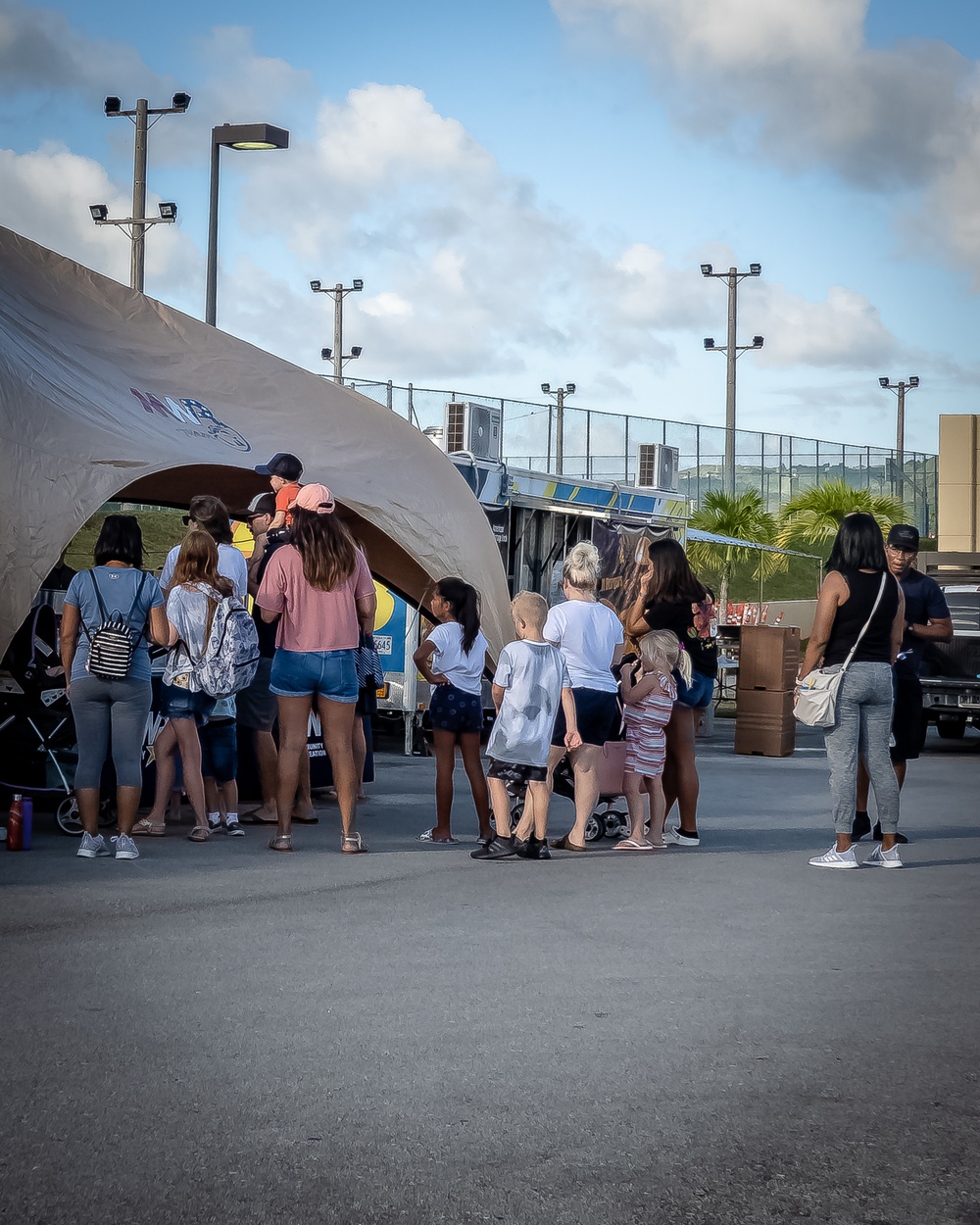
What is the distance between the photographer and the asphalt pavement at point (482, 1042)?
3.52 meters

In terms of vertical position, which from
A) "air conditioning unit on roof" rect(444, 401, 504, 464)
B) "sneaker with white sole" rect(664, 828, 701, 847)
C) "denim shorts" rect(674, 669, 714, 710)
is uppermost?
"air conditioning unit on roof" rect(444, 401, 504, 464)

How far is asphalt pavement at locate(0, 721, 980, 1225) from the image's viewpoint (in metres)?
3.52

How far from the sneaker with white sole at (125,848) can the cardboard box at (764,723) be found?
899 centimetres

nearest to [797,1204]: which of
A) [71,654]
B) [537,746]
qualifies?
[537,746]

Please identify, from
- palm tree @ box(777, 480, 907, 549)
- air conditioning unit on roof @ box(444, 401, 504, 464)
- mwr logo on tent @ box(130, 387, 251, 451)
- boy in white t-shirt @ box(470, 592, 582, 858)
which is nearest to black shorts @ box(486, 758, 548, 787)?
boy in white t-shirt @ box(470, 592, 582, 858)

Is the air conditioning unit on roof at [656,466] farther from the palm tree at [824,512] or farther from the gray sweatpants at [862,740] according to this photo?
the palm tree at [824,512]

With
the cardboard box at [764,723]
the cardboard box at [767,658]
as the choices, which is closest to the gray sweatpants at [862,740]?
the cardboard box at [764,723]

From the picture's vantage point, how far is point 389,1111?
4.03 m

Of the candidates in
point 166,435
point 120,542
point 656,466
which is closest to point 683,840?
point 120,542

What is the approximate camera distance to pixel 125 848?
797 cm

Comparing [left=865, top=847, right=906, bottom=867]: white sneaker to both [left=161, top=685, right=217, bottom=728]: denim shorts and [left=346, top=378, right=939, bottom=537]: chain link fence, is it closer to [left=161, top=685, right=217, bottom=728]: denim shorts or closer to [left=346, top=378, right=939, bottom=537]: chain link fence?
[left=161, top=685, right=217, bottom=728]: denim shorts

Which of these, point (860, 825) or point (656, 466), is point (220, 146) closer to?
point (656, 466)

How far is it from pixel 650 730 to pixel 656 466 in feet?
40.7

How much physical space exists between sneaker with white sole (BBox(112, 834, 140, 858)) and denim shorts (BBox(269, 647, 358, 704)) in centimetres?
116
